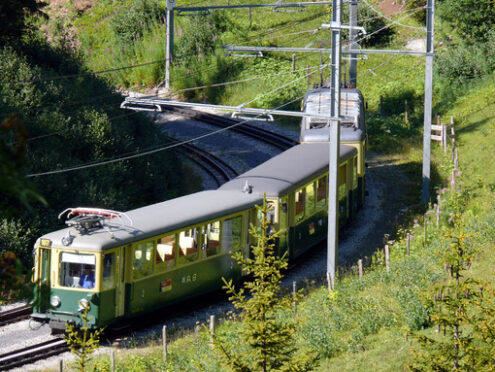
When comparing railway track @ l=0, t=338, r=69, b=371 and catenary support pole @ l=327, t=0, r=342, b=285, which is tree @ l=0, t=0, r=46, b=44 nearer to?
catenary support pole @ l=327, t=0, r=342, b=285

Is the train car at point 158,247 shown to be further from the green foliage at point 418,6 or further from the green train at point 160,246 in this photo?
the green foliage at point 418,6

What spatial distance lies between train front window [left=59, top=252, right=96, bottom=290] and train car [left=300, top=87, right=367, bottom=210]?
10563mm

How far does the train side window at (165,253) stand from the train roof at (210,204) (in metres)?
0.28

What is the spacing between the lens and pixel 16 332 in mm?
16953

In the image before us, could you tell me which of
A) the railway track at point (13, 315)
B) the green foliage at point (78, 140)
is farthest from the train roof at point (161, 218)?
the green foliage at point (78, 140)

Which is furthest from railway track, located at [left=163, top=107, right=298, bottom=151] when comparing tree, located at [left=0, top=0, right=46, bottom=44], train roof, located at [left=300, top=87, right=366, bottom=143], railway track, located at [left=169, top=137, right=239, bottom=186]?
tree, located at [left=0, top=0, right=46, bottom=44]

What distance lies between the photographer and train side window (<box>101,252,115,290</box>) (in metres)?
15.6

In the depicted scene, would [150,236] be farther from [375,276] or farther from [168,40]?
[168,40]

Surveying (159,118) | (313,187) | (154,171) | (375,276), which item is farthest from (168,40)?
(375,276)

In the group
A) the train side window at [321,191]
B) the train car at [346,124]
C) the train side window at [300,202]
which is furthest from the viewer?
the train car at [346,124]

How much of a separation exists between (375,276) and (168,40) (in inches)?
913

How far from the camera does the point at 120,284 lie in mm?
15969

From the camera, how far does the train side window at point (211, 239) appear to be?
58.0ft

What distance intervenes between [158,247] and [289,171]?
17.6 feet
